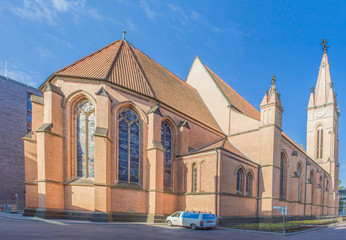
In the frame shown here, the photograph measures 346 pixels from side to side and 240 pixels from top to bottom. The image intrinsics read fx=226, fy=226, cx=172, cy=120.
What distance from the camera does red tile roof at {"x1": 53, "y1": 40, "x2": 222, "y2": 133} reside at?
17031mm

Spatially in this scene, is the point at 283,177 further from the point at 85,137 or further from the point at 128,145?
the point at 85,137

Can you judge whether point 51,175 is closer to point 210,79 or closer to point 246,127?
point 246,127

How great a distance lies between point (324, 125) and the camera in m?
43.1

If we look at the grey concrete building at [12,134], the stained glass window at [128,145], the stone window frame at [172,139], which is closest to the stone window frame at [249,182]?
the stone window frame at [172,139]

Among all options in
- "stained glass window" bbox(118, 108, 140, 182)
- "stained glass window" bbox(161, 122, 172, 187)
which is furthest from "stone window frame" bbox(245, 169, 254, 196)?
"stained glass window" bbox(118, 108, 140, 182)

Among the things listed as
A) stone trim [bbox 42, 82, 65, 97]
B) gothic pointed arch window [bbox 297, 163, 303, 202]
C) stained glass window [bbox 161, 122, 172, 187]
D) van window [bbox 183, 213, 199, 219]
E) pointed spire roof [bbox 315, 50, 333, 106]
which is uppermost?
pointed spire roof [bbox 315, 50, 333, 106]

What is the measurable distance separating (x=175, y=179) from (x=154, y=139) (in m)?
4.60

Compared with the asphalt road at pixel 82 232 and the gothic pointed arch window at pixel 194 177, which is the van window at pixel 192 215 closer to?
the asphalt road at pixel 82 232

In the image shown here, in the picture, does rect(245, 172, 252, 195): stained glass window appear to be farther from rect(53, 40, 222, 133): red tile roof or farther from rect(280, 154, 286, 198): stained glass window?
rect(280, 154, 286, 198): stained glass window

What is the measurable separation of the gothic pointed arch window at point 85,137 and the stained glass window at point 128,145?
6.25ft

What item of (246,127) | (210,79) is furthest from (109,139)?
(210,79)

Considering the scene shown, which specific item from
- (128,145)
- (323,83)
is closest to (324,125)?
(323,83)

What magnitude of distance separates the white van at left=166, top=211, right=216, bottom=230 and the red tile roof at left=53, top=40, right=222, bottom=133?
29.4ft

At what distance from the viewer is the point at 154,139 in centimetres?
1714
